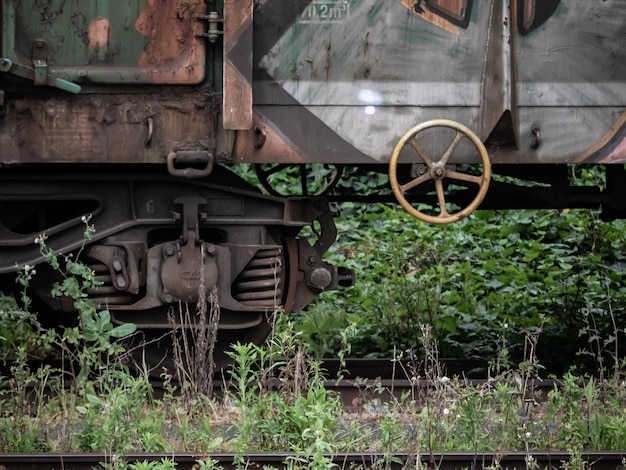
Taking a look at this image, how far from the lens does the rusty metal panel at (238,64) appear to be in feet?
19.9

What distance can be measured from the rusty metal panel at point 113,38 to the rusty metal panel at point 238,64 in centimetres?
24

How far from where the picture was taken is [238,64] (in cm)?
611

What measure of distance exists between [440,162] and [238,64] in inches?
51.7

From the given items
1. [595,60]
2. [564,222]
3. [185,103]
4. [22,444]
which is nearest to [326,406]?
[22,444]

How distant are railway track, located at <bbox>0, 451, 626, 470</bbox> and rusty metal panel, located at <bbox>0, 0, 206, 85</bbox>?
227cm

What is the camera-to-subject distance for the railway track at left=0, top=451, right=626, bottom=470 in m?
5.12

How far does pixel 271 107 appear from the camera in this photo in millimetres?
6312

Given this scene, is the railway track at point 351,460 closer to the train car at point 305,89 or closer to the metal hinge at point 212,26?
the train car at point 305,89

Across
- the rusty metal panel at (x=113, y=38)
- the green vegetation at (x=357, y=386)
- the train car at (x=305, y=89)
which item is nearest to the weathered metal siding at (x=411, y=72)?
the train car at (x=305, y=89)

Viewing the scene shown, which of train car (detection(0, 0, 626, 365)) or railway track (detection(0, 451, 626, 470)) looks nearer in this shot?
railway track (detection(0, 451, 626, 470))

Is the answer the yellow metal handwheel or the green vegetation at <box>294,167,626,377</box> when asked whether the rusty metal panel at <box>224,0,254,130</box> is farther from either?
the green vegetation at <box>294,167,626,377</box>

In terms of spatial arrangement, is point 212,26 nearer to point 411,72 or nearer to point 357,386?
point 411,72

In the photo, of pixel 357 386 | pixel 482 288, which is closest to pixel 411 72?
pixel 357 386

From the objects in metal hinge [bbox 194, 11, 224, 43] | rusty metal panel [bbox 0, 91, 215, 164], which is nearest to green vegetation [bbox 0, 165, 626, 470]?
rusty metal panel [bbox 0, 91, 215, 164]
